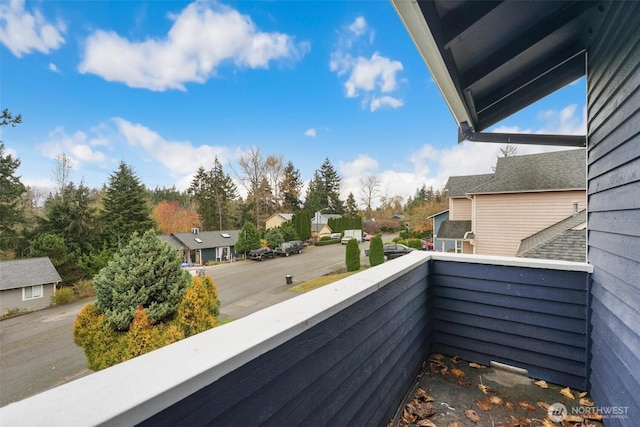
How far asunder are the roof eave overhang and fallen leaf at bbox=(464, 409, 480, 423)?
6.83ft

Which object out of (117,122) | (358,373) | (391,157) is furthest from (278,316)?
(391,157)

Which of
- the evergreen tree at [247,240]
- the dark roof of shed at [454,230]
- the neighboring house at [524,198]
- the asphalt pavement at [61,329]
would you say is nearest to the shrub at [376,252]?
the asphalt pavement at [61,329]

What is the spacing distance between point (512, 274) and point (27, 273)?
15.0 m

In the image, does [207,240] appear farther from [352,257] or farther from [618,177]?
[618,177]

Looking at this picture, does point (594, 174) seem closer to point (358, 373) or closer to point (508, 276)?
point (508, 276)

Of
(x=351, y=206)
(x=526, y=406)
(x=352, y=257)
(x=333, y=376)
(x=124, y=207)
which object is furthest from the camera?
(x=351, y=206)

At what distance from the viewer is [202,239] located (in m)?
18.8

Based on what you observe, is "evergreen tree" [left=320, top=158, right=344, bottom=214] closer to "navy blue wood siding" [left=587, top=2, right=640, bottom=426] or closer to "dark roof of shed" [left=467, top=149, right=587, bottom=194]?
"dark roof of shed" [left=467, top=149, right=587, bottom=194]

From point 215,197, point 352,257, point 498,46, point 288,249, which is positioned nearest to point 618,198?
point 498,46

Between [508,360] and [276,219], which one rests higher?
[276,219]

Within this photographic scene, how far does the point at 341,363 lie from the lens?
1.13m

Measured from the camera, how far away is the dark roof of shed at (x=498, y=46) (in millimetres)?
1386

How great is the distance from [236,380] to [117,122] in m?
19.1

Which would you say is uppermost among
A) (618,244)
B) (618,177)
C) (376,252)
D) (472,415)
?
(618,177)
